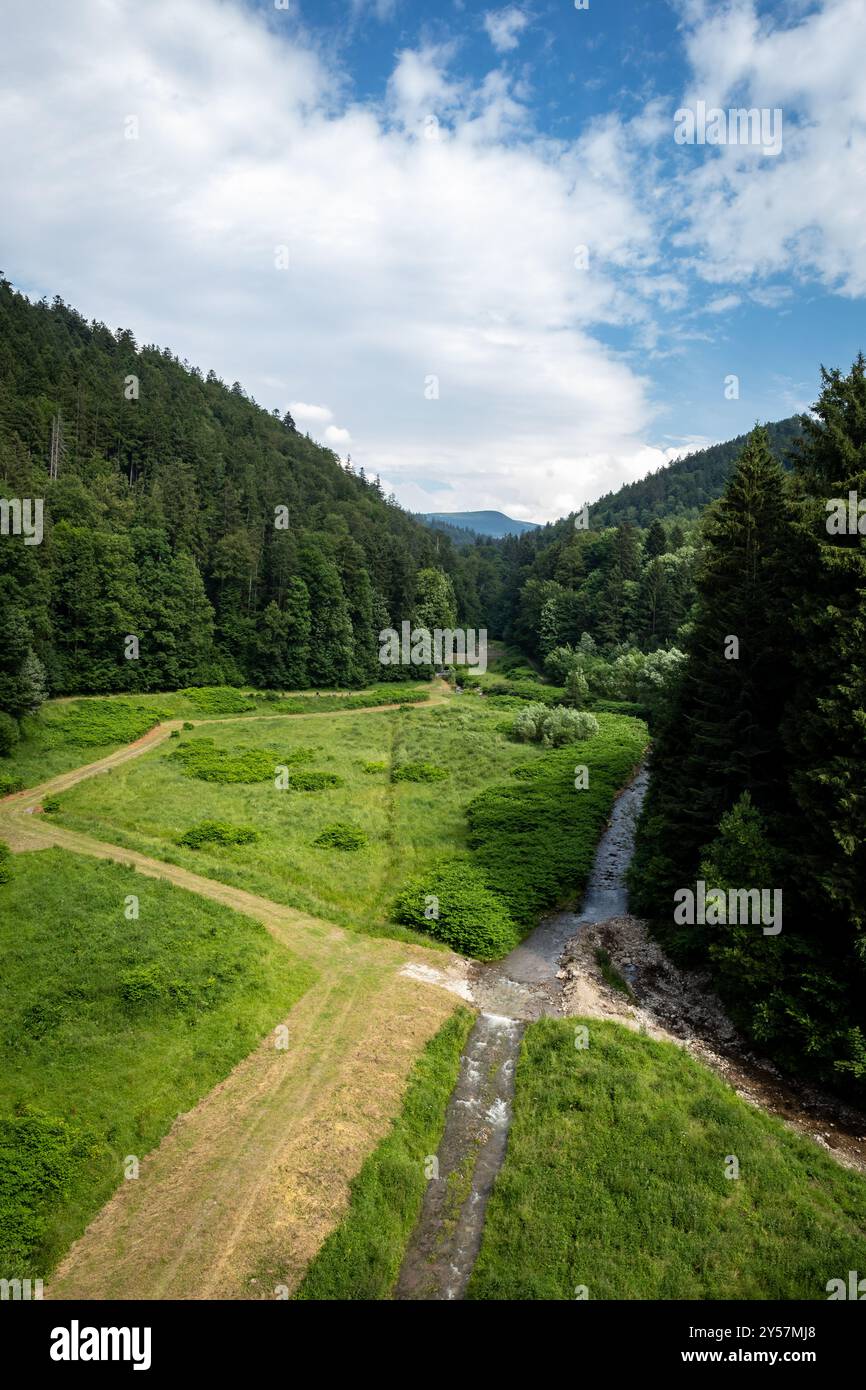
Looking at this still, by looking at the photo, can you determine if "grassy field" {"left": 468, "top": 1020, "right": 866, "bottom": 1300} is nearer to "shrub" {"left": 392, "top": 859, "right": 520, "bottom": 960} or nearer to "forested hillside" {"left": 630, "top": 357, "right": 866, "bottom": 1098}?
"forested hillside" {"left": 630, "top": 357, "right": 866, "bottom": 1098}

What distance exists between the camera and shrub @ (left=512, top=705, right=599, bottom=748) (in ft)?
196

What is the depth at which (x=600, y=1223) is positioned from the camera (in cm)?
1400

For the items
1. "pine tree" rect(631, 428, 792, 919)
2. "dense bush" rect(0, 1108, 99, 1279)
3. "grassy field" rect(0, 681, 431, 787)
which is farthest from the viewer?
"grassy field" rect(0, 681, 431, 787)

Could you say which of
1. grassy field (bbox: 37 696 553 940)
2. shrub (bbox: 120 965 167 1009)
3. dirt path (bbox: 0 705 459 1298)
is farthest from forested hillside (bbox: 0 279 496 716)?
dirt path (bbox: 0 705 459 1298)

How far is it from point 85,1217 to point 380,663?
7836 cm

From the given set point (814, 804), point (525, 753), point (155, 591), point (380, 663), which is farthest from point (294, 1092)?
point (380, 663)

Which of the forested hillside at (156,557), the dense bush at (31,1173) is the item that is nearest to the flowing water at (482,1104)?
the dense bush at (31,1173)

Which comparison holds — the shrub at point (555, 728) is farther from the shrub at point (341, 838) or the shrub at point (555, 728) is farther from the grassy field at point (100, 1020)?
the grassy field at point (100, 1020)

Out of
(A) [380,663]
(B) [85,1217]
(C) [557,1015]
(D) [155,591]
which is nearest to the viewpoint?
(B) [85,1217]

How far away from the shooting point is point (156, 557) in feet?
236

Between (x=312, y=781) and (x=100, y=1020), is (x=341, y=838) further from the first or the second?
(x=100, y=1020)

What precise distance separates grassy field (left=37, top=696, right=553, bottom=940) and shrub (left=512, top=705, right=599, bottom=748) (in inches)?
→ 105

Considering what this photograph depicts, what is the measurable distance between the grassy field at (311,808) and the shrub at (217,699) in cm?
622
